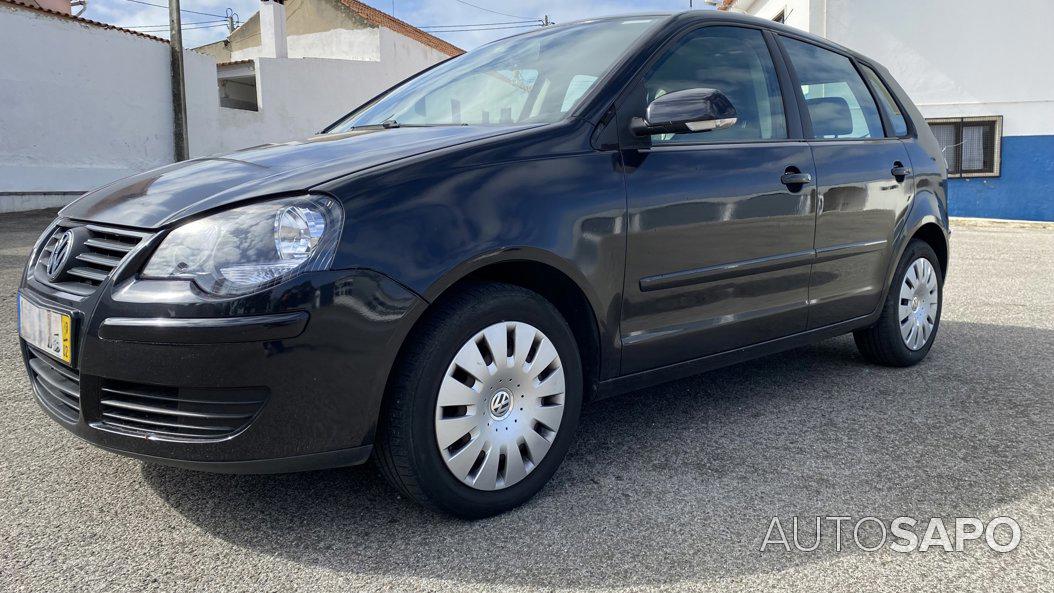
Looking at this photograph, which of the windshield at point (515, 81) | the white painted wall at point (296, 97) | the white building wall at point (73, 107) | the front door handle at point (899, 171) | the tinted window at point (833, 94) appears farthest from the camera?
the white painted wall at point (296, 97)

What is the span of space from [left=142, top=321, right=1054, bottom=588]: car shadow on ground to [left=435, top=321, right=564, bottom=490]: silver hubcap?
6.5 inches

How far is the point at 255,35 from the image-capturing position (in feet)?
93.6

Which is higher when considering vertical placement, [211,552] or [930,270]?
[930,270]

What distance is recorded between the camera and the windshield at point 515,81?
290cm

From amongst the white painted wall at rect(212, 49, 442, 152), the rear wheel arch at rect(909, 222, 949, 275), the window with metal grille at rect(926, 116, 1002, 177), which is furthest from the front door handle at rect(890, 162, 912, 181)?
the white painted wall at rect(212, 49, 442, 152)

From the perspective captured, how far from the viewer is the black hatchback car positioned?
207 centimetres

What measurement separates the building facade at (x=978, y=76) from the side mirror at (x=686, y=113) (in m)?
16.0

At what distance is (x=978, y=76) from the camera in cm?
1705

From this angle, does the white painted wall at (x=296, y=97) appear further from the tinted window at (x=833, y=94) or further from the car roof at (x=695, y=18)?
the car roof at (x=695, y=18)

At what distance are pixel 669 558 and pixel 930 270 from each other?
292 centimetres

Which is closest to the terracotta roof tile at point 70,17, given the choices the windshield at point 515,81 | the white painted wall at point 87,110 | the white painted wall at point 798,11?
the white painted wall at point 87,110

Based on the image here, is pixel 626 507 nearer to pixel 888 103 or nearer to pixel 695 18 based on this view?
pixel 695 18

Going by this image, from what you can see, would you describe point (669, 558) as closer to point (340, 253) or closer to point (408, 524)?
point (408, 524)

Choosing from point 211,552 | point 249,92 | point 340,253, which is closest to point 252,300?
point 340,253
